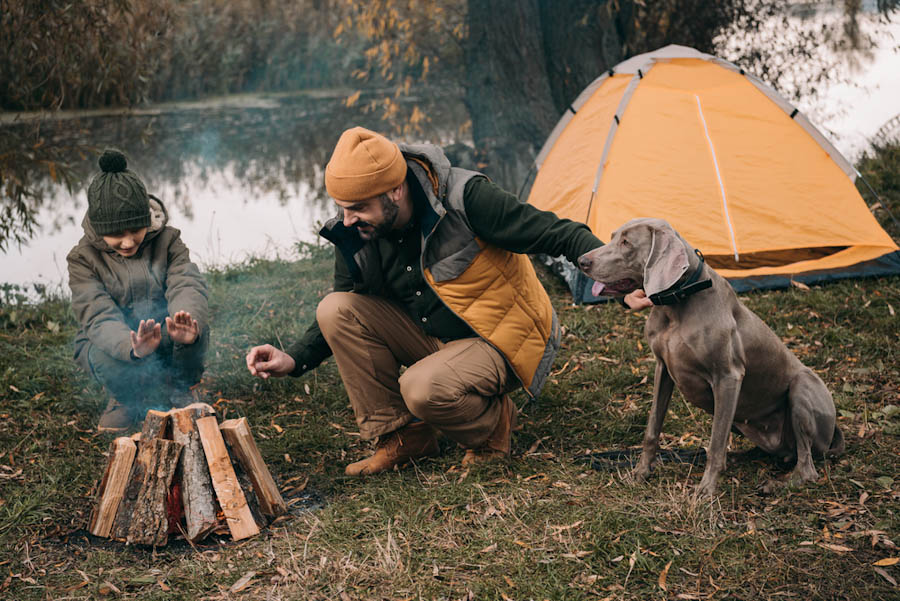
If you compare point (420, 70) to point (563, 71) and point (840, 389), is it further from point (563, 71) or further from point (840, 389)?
point (840, 389)

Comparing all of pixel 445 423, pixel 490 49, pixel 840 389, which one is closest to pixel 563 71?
pixel 490 49

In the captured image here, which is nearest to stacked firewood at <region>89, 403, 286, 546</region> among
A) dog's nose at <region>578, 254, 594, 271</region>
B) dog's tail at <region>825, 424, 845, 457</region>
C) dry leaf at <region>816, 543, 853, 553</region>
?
dog's nose at <region>578, 254, 594, 271</region>

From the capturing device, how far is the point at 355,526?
3219 mm

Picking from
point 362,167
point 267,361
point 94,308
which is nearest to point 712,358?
point 362,167

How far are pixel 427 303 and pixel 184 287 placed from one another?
1.32 m

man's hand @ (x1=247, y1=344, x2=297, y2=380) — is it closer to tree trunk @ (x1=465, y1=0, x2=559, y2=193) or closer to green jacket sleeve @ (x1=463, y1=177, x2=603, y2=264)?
green jacket sleeve @ (x1=463, y1=177, x2=603, y2=264)

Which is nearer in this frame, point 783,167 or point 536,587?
point 536,587

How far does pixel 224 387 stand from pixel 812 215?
174 inches

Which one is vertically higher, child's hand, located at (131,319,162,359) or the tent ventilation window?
child's hand, located at (131,319,162,359)

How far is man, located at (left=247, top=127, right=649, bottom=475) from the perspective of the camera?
3.41m

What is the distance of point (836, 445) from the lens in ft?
11.5

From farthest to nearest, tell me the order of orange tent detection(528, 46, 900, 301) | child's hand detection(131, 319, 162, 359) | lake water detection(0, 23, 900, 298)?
lake water detection(0, 23, 900, 298) < orange tent detection(528, 46, 900, 301) < child's hand detection(131, 319, 162, 359)

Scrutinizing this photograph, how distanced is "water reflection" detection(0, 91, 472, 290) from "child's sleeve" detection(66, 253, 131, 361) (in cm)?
336

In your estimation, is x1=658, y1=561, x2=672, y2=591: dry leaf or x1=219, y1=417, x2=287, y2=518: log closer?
x1=658, y1=561, x2=672, y2=591: dry leaf
